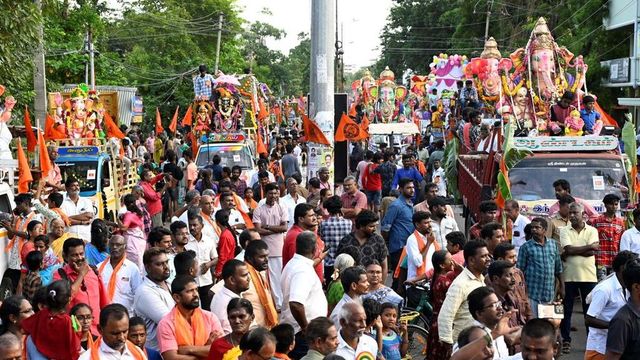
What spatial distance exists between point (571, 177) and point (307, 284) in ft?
22.4

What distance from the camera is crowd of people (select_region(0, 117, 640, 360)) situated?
6.72 metres

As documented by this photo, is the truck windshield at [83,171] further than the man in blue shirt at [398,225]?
Yes

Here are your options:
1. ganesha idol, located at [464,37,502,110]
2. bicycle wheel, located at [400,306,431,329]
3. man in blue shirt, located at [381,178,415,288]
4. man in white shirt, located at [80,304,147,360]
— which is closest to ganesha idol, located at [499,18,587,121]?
ganesha idol, located at [464,37,502,110]

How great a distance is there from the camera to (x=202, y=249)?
1094 centimetres

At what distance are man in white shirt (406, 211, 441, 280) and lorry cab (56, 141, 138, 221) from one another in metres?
7.71

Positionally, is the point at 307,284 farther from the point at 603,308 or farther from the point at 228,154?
the point at 228,154

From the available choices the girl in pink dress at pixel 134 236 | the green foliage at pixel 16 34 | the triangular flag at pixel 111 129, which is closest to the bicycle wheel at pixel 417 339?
the girl in pink dress at pixel 134 236

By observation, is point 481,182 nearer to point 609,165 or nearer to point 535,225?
point 609,165

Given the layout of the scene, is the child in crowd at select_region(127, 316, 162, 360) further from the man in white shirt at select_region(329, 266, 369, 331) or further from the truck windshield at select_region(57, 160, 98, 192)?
the truck windshield at select_region(57, 160, 98, 192)

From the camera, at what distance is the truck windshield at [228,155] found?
22.9m

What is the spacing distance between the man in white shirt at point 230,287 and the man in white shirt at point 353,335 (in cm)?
106

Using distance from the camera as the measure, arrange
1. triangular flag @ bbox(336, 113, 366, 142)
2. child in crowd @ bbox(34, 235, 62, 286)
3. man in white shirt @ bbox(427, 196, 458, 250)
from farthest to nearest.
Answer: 1. triangular flag @ bbox(336, 113, 366, 142)
2. man in white shirt @ bbox(427, 196, 458, 250)
3. child in crowd @ bbox(34, 235, 62, 286)

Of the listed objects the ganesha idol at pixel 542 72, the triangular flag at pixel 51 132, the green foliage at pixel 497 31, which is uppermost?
the green foliage at pixel 497 31

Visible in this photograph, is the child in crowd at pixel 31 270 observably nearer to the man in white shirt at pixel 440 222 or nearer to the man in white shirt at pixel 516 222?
the man in white shirt at pixel 440 222
